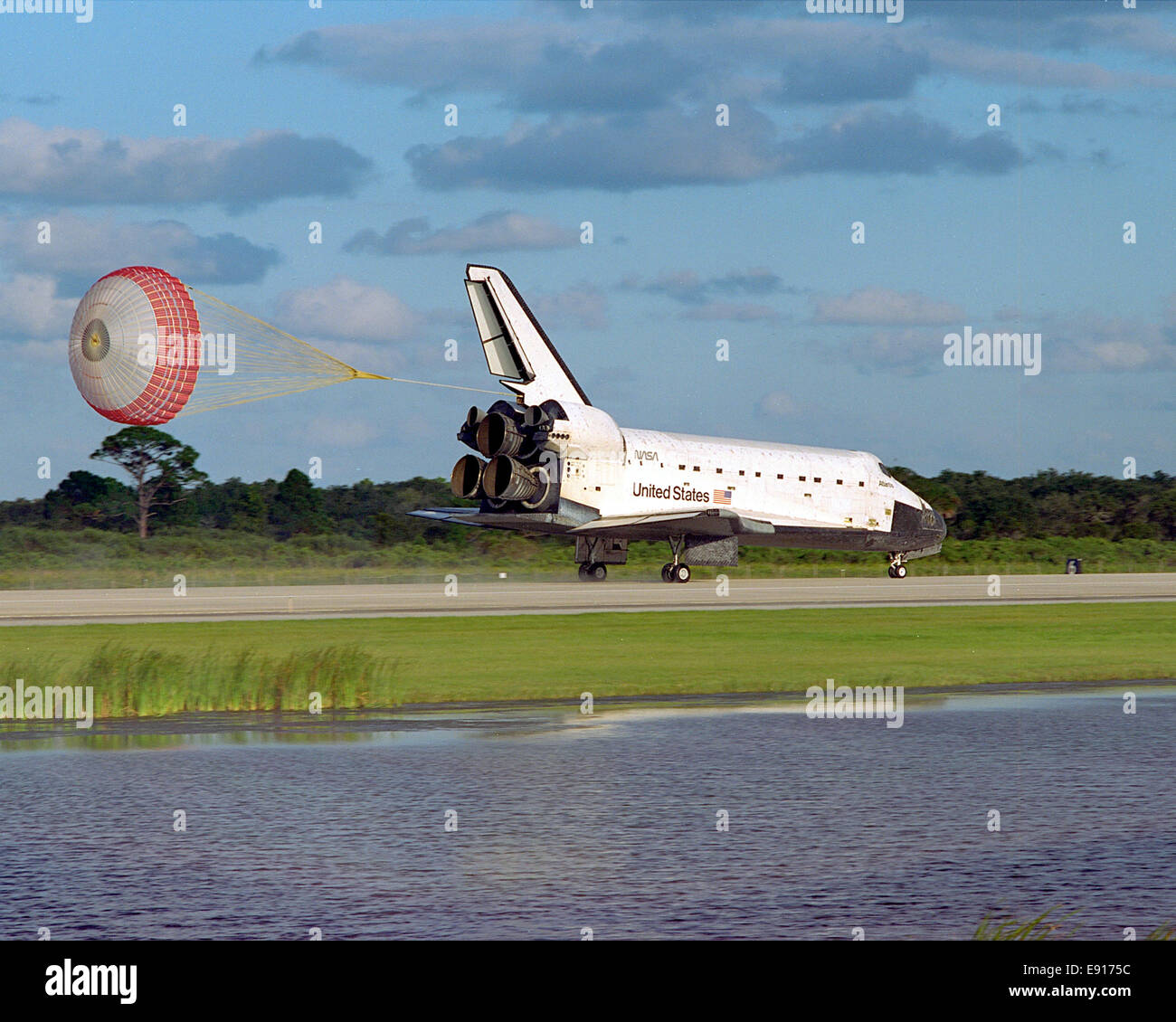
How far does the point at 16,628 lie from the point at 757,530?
29.1 m

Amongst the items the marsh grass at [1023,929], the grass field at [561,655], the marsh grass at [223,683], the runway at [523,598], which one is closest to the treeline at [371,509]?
the runway at [523,598]

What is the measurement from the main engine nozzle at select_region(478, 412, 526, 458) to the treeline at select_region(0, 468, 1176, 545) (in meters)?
39.3

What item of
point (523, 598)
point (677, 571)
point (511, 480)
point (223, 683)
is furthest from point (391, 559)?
point (223, 683)

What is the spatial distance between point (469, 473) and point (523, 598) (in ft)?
16.0

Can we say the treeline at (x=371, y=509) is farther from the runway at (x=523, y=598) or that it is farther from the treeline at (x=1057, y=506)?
the runway at (x=523, y=598)

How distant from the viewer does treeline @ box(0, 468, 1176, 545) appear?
101m

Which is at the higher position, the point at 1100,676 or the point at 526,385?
the point at 526,385

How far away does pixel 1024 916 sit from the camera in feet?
41.3

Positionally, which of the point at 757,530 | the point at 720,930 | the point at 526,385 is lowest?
the point at 720,930

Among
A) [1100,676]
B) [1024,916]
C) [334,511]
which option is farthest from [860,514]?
[334,511]

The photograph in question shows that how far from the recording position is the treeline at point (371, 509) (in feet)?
330

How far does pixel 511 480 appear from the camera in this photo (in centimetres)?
5312
